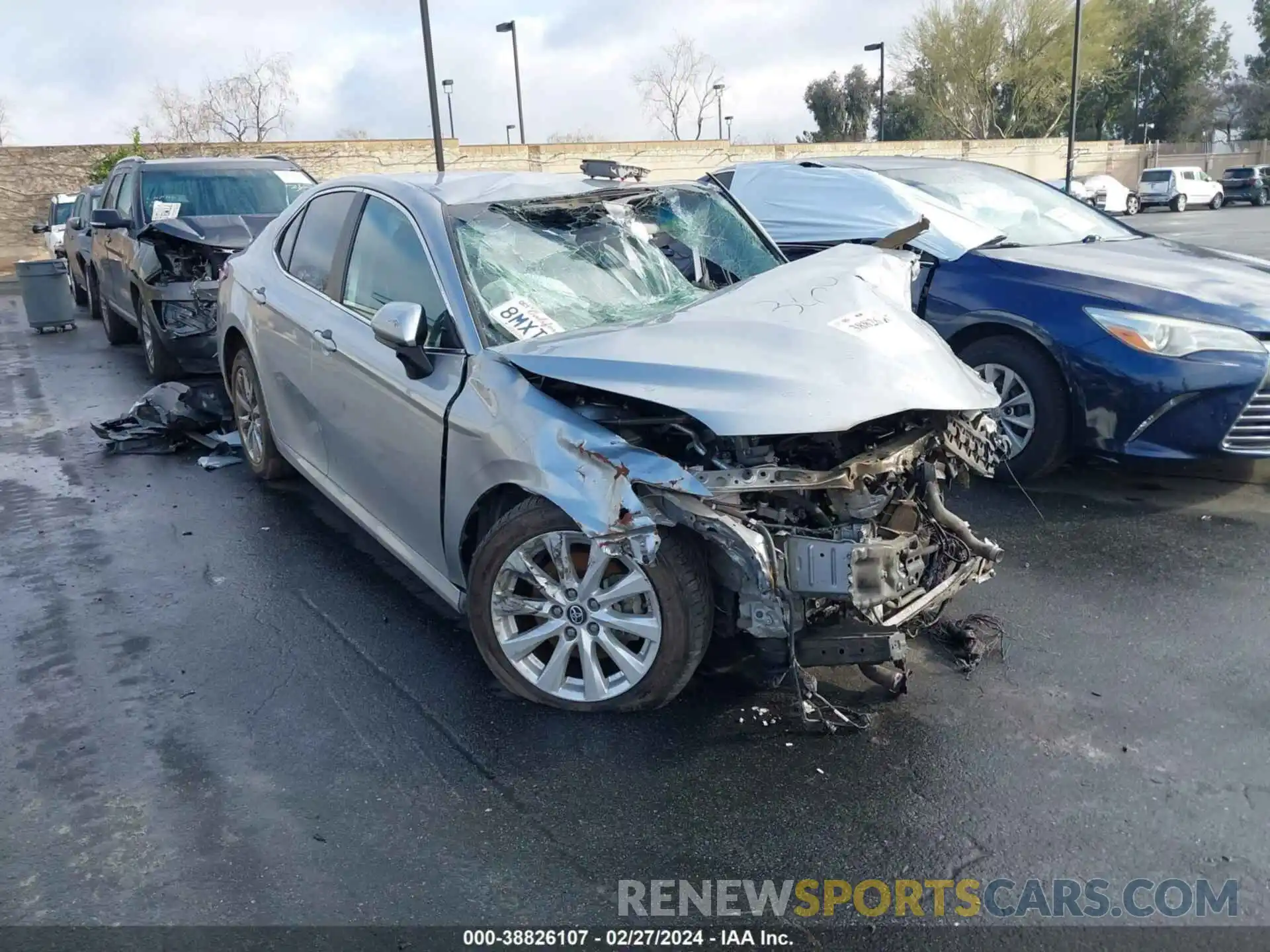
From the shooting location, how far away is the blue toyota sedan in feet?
16.9

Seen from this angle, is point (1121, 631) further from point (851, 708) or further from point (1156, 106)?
point (1156, 106)

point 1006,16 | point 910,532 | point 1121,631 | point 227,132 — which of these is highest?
point 1006,16

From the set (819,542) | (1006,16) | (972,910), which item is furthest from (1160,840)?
(1006,16)

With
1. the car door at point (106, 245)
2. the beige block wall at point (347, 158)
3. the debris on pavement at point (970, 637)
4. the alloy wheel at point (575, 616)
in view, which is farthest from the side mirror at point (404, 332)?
the beige block wall at point (347, 158)

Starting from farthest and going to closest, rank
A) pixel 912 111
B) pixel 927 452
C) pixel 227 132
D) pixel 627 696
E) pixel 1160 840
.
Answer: pixel 912 111 → pixel 227 132 → pixel 927 452 → pixel 627 696 → pixel 1160 840

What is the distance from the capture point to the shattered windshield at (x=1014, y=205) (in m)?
6.70

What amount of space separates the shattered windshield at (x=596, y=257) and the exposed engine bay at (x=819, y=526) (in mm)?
562

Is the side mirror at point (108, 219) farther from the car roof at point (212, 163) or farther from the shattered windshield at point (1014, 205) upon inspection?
the shattered windshield at point (1014, 205)

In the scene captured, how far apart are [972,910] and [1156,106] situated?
74.5 metres

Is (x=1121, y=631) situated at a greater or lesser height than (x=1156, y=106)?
lesser

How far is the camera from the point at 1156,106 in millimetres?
64875

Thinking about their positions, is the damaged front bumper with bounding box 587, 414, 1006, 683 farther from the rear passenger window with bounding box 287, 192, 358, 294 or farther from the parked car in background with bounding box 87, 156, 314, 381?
the parked car in background with bounding box 87, 156, 314, 381

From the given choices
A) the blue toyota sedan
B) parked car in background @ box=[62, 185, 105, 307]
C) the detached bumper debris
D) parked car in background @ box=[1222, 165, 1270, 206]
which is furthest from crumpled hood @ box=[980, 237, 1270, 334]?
parked car in background @ box=[1222, 165, 1270, 206]

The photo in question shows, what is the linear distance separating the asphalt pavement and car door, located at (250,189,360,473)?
718 mm
